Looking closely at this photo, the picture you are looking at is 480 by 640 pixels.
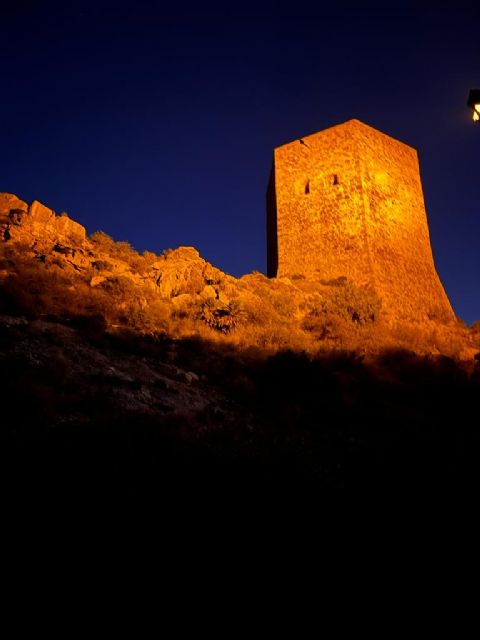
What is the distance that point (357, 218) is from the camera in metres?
16.7

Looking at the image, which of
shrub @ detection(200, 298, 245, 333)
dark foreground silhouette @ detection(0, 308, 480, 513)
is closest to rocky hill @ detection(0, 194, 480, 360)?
shrub @ detection(200, 298, 245, 333)

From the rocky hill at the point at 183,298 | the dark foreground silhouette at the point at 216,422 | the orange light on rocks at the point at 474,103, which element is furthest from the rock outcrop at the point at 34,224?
the orange light on rocks at the point at 474,103

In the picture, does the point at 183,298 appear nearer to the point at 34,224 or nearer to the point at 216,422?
the point at 34,224

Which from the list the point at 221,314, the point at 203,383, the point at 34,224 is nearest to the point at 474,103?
the point at 203,383

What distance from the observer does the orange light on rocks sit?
17.0 ft

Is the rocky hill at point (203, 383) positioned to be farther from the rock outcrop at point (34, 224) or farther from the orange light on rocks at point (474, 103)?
the orange light on rocks at point (474, 103)

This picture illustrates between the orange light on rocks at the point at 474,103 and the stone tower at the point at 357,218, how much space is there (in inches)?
398

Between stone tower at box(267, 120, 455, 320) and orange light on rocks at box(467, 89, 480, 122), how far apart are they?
10120 mm

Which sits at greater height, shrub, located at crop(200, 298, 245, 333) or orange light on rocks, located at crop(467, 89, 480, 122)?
orange light on rocks, located at crop(467, 89, 480, 122)

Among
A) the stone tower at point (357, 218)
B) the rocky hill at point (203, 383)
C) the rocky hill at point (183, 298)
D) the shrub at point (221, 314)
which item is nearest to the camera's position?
the rocky hill at point (203, 383)

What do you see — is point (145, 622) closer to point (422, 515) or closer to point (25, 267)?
point (422, 515)

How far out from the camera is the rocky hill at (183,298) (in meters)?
10.2

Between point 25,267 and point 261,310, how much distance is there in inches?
251

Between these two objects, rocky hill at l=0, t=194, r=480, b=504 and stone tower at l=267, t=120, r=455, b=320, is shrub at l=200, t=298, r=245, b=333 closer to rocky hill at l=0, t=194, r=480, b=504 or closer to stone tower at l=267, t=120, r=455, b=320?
rocky hill at l=0, t=194, r=480, b=504
